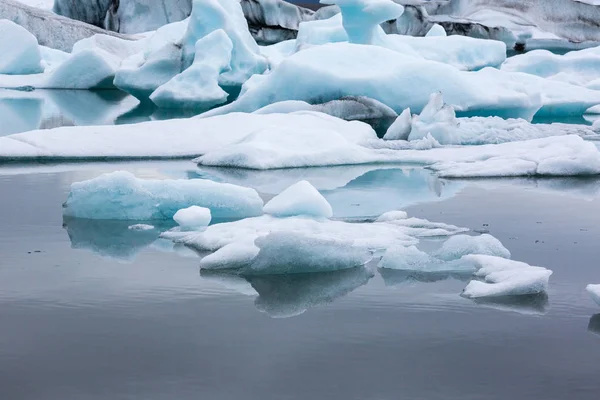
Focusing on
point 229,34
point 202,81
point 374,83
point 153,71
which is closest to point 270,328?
point 374,83

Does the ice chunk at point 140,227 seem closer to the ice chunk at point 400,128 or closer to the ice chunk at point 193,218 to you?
the ice chunk at point 193,218

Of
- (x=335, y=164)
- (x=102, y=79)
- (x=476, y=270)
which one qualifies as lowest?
(x=102, y=79)

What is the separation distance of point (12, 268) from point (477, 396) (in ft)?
6.85

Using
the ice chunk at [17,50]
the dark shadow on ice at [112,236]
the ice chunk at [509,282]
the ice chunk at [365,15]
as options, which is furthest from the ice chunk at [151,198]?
the ice chunk at [17,50]

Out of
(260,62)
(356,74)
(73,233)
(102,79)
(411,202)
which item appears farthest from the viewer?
(102,79)

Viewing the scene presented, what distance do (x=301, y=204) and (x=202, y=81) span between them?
33.4 ft

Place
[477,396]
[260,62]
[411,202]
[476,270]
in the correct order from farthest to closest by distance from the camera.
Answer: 1. [260,62]
2. [411,202]
3. [476,270]
4. [477,396]

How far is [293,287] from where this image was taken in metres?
3.41

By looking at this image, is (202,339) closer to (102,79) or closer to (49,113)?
(49,113)

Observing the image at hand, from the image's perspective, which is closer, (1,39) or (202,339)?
(202,339)

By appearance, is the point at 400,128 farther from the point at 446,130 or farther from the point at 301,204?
the point at 301,204

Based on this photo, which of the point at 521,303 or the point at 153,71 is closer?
the point at 521,303

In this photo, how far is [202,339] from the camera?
2.79 m

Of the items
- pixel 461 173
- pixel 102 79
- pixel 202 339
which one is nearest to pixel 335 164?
pixel 461 173
